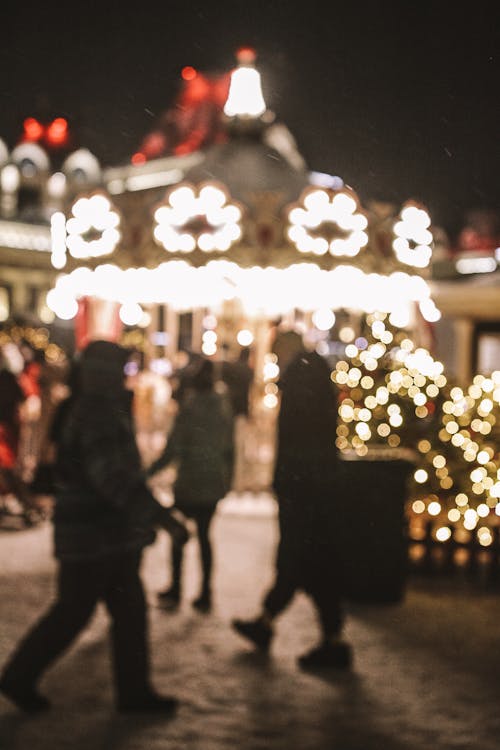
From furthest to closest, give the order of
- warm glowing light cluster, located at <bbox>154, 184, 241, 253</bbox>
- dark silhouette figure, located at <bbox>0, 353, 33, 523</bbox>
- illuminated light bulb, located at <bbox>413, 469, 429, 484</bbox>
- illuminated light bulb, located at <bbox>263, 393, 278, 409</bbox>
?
illuminated light bulb, located at <bbox>263, 393, 278, 409</bbox> → warm glowing light cluster, located at <bbox>154, 184, 241, 253</bbox> → dark silhouette figure, located at <bbox>0, 353, 33, 523</bbox> → illuminated light bulb, located at <bbox>413, 469, 429, 484</bbox>

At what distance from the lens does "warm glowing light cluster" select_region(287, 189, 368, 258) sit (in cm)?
1279

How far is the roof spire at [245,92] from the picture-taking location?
15.4 metres

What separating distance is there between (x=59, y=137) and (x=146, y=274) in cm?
4337

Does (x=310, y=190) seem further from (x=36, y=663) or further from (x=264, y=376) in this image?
(x=36, y=663)

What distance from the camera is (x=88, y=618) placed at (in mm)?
4699

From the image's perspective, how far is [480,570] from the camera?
8273mm

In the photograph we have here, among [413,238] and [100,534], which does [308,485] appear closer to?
[100,534]

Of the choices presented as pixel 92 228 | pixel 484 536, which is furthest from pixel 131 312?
pixel 484 536

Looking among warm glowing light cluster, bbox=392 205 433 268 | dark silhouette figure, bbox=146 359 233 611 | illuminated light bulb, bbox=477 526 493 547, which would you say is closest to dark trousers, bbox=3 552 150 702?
dark silhouette figure, bbox=146 359 233 611

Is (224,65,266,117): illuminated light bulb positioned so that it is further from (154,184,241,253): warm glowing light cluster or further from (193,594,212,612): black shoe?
(193,594,212,612): black shoe

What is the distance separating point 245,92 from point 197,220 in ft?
13.6

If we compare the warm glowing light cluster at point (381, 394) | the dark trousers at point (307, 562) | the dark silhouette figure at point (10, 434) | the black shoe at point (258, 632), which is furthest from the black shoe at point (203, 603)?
the dark silhouette figure at point (10, 434)

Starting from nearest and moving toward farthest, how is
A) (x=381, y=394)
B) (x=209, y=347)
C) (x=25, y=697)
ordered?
(x=25, y=697) → (x=381, y=394) → (x=209, y=347)

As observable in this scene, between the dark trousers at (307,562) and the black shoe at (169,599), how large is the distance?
1365 millimetres
